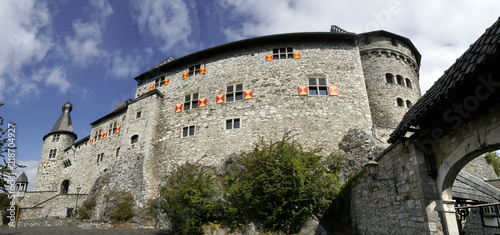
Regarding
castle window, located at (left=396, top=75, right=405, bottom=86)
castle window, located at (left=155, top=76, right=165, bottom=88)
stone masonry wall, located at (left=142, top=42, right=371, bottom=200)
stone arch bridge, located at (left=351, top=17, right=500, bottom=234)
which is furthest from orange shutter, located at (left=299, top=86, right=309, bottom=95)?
castle window, located at (left=155, top=76, right=165, bottom=88)

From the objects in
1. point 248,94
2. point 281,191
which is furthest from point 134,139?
point 281,191

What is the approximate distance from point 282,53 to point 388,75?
7092 millimetres

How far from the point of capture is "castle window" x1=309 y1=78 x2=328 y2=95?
16.9 metres

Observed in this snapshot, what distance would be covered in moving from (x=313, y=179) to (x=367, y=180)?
2.87m

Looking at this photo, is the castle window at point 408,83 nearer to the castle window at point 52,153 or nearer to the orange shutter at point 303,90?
the orange shutter at point 303,90

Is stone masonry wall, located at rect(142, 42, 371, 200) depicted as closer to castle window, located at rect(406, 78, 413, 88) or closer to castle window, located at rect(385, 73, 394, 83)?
castle window, located at rect(385, 73, 394, 83)

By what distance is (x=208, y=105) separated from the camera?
17.9 meters

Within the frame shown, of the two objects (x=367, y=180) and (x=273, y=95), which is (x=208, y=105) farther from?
(x=367, y=180)

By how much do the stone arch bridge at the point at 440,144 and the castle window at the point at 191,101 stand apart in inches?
523

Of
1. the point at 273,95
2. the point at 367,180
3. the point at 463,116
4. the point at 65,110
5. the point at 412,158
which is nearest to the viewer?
the point at 463,116

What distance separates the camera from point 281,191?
1016 centimetres

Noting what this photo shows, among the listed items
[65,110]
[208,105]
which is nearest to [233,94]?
[208,105]

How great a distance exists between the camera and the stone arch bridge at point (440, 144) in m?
3.75

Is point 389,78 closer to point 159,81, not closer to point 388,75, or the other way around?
point 388,75
